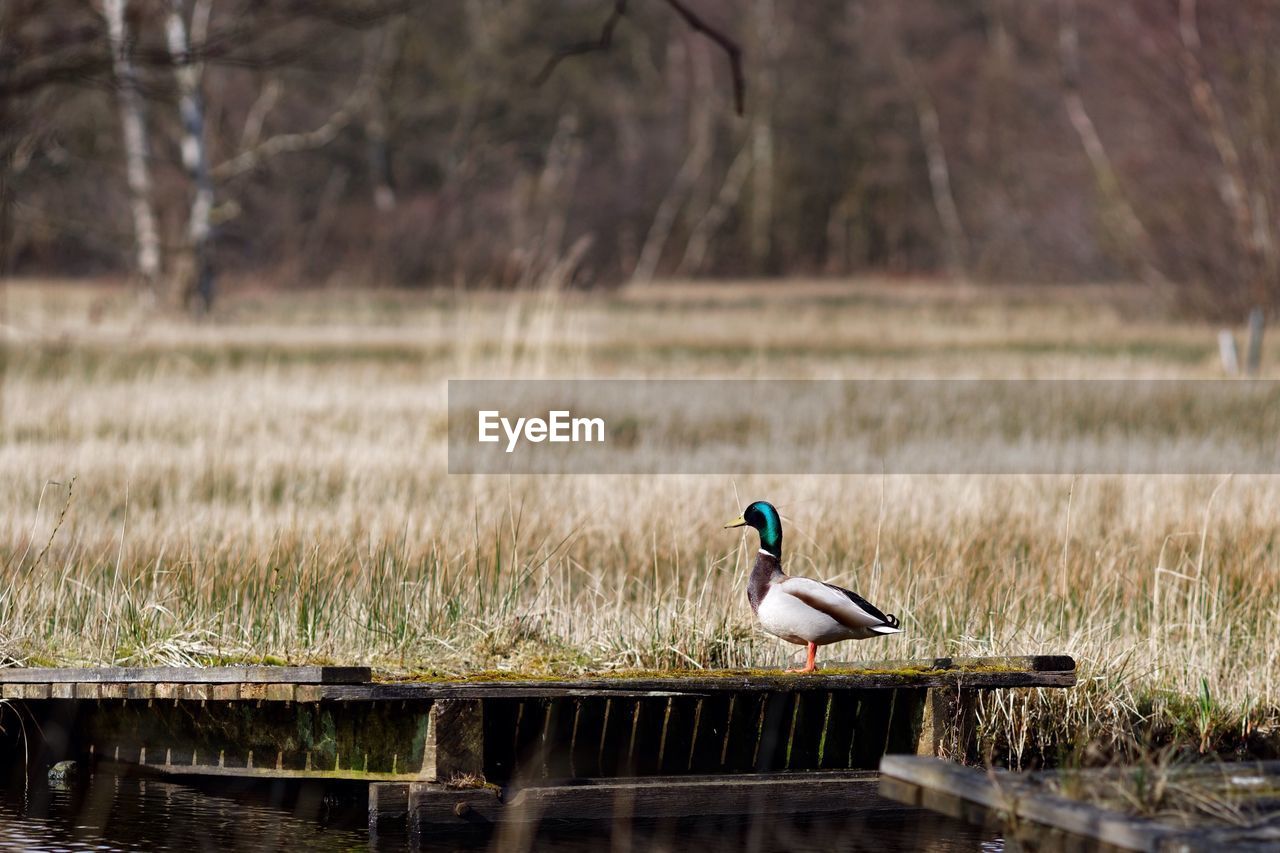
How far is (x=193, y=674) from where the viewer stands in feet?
21.2

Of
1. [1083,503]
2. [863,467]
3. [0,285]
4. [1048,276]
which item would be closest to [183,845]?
[1083,503]

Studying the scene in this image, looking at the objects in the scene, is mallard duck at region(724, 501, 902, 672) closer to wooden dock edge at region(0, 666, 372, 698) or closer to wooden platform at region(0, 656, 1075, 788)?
wooden platform at region(0, 656, 1075, 788)

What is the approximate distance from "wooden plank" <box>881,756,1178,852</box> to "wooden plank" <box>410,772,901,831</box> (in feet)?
3.16

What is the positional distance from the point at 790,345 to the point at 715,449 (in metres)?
12.0

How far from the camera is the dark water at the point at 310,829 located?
6262 millimetres

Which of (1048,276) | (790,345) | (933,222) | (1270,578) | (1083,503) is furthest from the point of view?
(933,222)

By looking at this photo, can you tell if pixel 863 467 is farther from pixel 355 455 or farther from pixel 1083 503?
pixel 355 455

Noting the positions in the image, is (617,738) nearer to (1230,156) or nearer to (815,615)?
(815,615)

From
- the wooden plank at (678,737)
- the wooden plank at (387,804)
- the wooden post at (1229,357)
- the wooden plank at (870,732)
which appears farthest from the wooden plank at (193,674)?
the wooden post at (1229,357)

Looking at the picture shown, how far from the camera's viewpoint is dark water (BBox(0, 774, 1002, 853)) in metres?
6.26

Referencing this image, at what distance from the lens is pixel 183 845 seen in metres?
6.33

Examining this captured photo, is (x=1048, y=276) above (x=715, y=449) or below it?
above

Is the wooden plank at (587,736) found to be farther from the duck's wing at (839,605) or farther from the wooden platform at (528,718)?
the duck's wing at (839,605)

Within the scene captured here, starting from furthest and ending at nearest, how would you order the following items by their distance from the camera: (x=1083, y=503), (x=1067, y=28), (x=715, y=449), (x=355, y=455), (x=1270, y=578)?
(x=1067, y=28), (x=715, y=449), (x=355, y=455), (x=1083, y=503), (x=1270, y=578)
